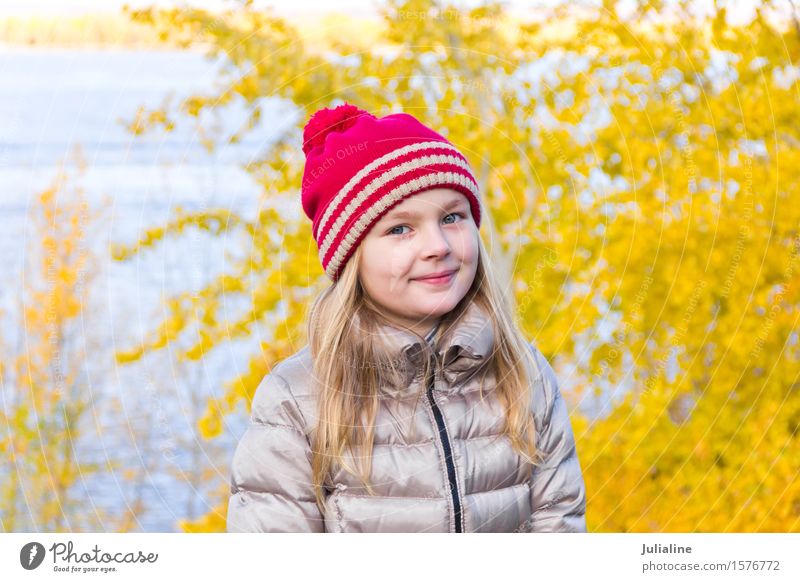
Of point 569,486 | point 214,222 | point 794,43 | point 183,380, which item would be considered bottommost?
point 569,486

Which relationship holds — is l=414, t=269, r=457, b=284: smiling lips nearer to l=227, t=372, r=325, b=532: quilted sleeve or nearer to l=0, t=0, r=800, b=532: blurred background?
l=227, t=372, r=325, b=532: quilted sleeve

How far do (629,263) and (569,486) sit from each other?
1.29 m

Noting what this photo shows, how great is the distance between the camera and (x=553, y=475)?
5.74 feet

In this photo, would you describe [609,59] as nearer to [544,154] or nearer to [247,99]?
[544,154]

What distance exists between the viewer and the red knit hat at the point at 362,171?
5.43 ft

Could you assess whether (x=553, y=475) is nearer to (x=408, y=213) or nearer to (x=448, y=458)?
(x=448, y=458)

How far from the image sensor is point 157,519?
3.36 m

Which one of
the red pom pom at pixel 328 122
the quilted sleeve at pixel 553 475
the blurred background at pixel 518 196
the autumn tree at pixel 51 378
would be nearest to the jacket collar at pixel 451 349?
the quilted sleeve at pixel 553 475

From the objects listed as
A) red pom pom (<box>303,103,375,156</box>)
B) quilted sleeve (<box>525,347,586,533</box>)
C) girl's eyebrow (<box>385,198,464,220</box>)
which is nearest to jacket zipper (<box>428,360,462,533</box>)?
quilted sleeve (<box>525,347,586,533</box>)

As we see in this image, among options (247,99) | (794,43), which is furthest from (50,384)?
(794,43)

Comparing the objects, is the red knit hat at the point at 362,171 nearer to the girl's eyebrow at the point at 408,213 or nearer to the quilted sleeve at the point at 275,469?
the girl's eyebrow at the point at 408,213

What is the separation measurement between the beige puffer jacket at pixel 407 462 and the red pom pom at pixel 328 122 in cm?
34

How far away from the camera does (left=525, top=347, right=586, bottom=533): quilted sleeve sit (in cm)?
175

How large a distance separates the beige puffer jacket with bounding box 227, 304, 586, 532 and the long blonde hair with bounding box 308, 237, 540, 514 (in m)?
0.02
